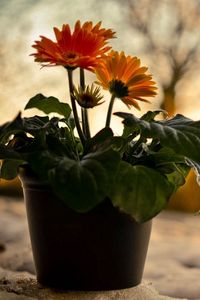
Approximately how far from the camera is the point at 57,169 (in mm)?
832

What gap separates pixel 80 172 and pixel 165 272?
23.6 inches

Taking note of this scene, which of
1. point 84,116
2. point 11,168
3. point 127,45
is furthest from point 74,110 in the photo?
point 127,45

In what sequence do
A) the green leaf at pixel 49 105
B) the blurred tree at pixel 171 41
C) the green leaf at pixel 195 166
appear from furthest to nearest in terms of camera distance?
the blurred tree at pixel 171 41, the green leaf at pixel 49 105, the green leaf at pixel 195 166

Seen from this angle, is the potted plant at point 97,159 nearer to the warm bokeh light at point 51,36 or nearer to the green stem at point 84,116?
the green stem at point 84,116

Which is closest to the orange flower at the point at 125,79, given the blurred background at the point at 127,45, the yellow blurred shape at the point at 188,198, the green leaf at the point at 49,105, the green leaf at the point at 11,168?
the green leaf at the point at 49,105

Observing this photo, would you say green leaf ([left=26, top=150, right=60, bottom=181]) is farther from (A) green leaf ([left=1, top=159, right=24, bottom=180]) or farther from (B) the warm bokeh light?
(B) the warm bokeh light

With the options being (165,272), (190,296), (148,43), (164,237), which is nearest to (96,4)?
(148,43)

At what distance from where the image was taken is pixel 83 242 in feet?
3.12

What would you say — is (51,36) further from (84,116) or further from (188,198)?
(84,116)

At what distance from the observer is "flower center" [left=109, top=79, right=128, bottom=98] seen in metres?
0.98

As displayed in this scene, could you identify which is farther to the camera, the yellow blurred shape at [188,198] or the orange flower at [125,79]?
the yellow blurred shape at [188,198]

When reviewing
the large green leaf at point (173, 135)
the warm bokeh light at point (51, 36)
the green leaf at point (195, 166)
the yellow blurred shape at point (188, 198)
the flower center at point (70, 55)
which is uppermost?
the warm bokeh light at point (51, 36)

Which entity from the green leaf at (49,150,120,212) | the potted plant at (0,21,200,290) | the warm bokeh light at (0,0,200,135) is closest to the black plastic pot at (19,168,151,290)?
the potted plant at (0,21,200,290)

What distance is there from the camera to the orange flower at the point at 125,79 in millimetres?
980
